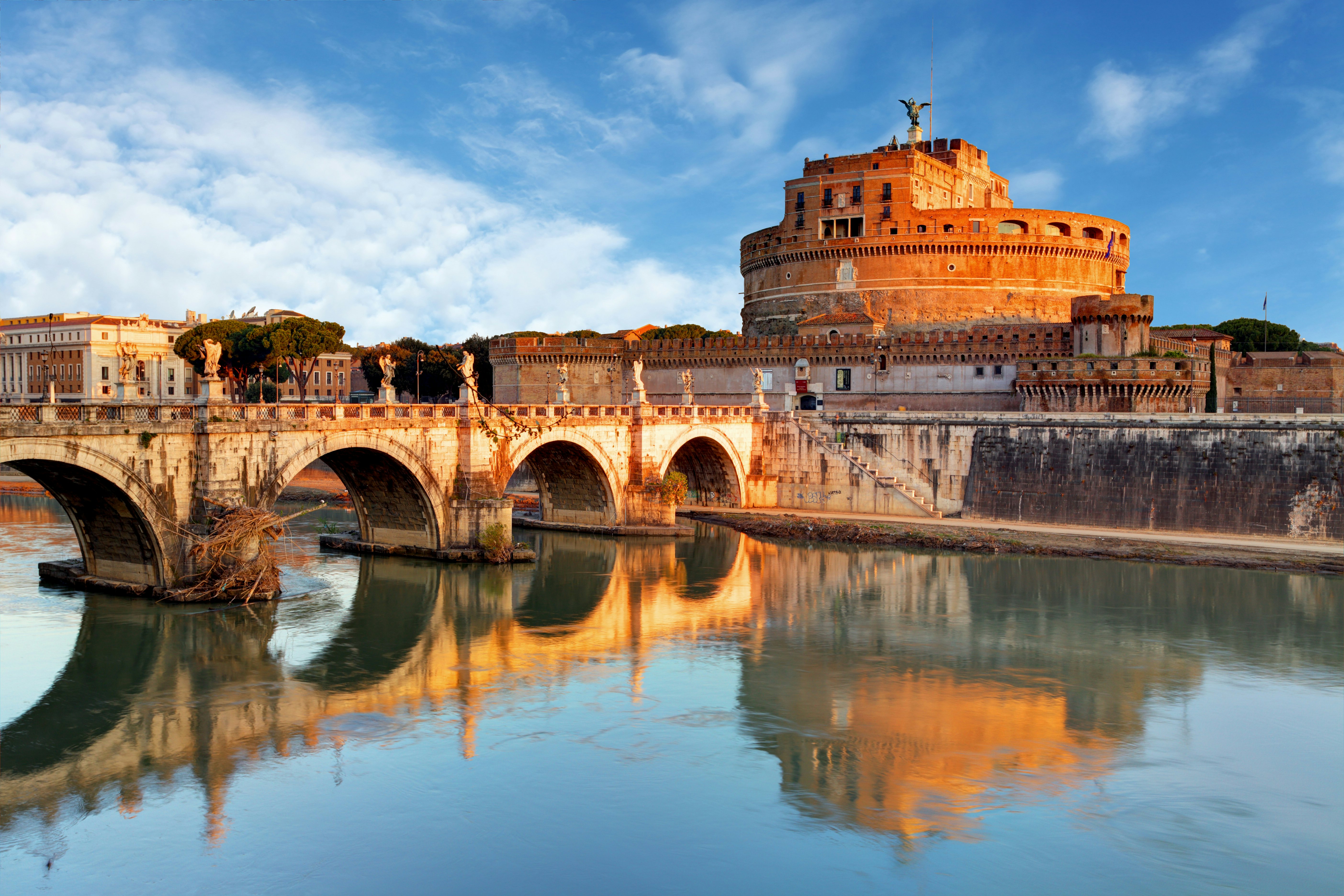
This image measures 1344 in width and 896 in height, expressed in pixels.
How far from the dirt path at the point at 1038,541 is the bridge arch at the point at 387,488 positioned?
13.7 m

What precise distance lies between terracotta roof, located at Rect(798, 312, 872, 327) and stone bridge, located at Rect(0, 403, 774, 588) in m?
14.1

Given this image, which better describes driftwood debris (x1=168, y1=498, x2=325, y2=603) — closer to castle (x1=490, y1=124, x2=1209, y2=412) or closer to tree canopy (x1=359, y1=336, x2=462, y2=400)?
castle (x1=490, y1=124, x2=1209, y2=412)

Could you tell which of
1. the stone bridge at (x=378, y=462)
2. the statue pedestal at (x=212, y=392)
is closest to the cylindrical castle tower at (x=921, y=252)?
the stone bridge at (x=378, y=462)

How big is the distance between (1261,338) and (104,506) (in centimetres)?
6592

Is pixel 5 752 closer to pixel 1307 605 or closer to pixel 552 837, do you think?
pixel 552 837

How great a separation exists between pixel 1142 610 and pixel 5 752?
83.0ft

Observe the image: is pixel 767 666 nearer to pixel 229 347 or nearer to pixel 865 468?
pixel 865 468

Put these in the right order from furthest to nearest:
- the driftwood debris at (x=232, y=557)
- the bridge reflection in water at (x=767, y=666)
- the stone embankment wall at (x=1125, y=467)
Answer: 1. the stone embankment wall at (x=1125, y=467)
2. the driftwood debris at (x=232, y=557)
3. the bridge reflection in water at (x=767, y=666)

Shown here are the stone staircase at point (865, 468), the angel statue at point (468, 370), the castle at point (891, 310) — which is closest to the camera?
the angel statue at point (468, 370)

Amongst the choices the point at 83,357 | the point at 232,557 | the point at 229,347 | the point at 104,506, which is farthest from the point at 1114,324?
the point at 83,357

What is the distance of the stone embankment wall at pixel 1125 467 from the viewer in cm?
3628

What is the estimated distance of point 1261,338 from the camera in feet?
222

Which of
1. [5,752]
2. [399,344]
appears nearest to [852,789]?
[5,752]

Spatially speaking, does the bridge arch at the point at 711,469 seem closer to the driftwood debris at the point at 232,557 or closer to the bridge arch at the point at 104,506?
the driftwood debris at the point at 232,557
